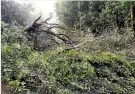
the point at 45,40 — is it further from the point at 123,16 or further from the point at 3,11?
the point at 123,16

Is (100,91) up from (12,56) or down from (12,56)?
down

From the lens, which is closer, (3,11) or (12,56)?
(12,56)

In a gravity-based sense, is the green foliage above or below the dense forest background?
above

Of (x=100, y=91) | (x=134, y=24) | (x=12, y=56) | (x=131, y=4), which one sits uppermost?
(x=131, y=4)

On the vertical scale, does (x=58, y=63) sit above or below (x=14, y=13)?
below

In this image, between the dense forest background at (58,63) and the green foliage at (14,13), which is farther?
the green foliage at (14,13)

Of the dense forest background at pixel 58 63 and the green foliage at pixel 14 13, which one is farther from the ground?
the green foliage at pixel 14 13

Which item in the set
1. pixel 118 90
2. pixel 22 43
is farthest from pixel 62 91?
pixel 22 43

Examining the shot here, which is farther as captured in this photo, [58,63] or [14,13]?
[14,13]

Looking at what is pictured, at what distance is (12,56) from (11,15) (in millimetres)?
5732

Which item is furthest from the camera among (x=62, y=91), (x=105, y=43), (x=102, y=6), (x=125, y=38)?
(x=102, y=6)

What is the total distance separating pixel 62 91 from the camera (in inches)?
310

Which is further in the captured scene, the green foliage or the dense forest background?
the green foliage

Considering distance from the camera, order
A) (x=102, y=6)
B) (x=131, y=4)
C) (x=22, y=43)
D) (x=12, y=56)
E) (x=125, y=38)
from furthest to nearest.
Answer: (x=102, y=6), (x=131, y=4), (x=125, y=38), (x=22, y=43), (x=12, y=56)
